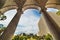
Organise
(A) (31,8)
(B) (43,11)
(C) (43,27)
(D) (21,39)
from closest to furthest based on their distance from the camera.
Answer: (D) (21,39), (B) (43,11), (C) (43,27), (A) (31,8)

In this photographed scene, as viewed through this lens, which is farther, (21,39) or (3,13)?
(3,13)

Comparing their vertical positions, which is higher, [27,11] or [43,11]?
[27,11]

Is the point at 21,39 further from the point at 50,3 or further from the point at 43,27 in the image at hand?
the point at 50,3

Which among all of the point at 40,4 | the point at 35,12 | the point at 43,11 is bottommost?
the point at 43,11

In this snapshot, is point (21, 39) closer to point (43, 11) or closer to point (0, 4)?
point (43, 11)

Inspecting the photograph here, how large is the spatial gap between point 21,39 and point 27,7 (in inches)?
87.9

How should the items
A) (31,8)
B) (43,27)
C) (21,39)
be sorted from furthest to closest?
(31,8)
(43,27)
(21,39)

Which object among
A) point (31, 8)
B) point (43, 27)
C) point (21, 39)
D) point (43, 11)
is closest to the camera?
point (21, 39)

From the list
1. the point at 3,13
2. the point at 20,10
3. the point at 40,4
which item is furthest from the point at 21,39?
the point at 3,13

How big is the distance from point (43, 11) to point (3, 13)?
2.15 m

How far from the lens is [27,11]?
7.81 meters

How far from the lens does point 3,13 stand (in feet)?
24.5

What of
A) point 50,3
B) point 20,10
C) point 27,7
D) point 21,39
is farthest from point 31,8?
point 21,39

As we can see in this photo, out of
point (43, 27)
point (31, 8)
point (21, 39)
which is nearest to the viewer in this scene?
point (21, 39)
